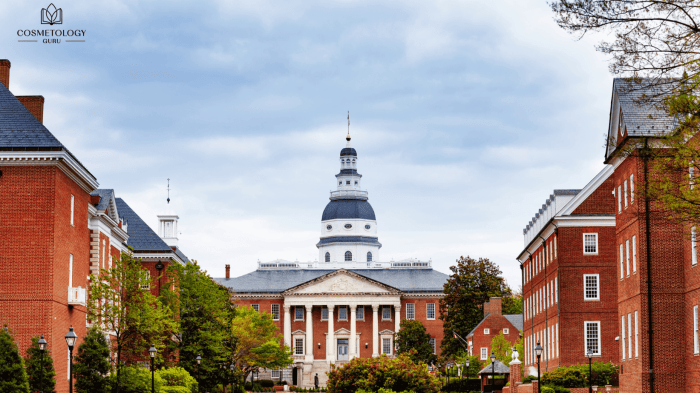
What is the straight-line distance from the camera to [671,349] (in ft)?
124

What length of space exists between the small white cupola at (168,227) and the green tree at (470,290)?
3004cm

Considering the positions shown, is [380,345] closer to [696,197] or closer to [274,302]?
[274,302]

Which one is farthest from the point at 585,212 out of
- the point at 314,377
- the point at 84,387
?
the point at 314,377

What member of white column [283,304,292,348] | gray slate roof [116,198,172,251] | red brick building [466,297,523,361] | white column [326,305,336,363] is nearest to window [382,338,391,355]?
white column [326,305,336,363]

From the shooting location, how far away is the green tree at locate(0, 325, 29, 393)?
32.2 metres

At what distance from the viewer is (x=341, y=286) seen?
132 meters

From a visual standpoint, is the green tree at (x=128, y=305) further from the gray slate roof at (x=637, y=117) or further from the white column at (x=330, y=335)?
the white column at (x=330, y=335)

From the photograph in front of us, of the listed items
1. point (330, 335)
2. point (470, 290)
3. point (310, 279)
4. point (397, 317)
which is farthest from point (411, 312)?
point (470, 290)

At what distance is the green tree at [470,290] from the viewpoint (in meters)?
103

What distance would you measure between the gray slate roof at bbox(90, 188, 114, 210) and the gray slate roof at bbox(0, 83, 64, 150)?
11.0 meters

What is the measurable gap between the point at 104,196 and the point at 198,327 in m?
12.1

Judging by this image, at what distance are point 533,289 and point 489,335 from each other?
2758cm

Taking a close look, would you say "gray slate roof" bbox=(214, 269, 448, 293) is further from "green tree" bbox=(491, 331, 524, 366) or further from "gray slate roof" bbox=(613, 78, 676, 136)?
"gray slate roof" bbox=(613, 78, 676, 136)

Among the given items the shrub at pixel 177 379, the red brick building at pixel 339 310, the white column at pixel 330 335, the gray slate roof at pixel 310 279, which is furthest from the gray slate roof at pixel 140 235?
the white column at pixel 330 335
